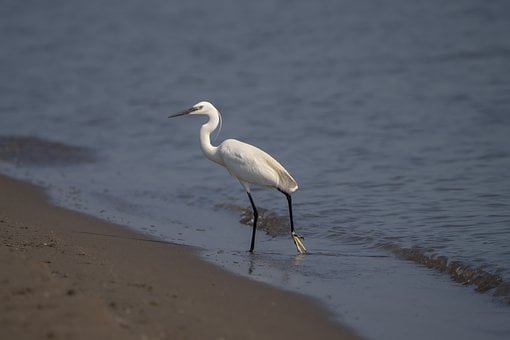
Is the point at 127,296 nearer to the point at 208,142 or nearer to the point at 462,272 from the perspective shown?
the point at 462,272

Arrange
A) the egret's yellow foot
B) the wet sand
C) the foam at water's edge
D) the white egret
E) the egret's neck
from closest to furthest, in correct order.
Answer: the wet sand → the foam at water's edge → the egret's yellow foot → the white egret → the egret's neck

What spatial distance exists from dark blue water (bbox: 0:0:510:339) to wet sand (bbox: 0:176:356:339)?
0.42m

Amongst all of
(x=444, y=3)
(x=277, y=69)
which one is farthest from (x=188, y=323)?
(x=444, y=3)

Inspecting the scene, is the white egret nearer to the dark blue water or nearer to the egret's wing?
the egret's wing

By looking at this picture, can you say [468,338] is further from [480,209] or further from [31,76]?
[31,76]

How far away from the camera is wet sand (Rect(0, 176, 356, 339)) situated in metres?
4.79

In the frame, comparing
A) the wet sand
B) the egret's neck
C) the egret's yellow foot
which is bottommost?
the egret's yellow foot

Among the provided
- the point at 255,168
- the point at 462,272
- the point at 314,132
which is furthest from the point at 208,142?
the point at 314,132

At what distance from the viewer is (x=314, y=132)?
14734 millimetres

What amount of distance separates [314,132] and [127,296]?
31.3ft

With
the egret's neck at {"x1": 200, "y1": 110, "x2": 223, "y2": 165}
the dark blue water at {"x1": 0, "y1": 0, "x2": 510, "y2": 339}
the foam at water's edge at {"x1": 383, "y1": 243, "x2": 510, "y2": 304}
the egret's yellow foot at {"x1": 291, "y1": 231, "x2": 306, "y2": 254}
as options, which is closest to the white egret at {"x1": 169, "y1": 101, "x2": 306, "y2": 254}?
the egret's yellow foot at {"x1": 291, "y1": 231, "x2": 306, "y2": 254}

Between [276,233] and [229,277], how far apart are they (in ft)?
8.20

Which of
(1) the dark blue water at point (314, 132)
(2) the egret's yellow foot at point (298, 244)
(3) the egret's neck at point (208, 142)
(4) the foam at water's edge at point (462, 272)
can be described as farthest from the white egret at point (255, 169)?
(4) the foam at water's edge at point (462, 272)

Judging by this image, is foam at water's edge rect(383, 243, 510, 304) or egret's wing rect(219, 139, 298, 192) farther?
egret's wing rect(219, 139, 298, 192)
